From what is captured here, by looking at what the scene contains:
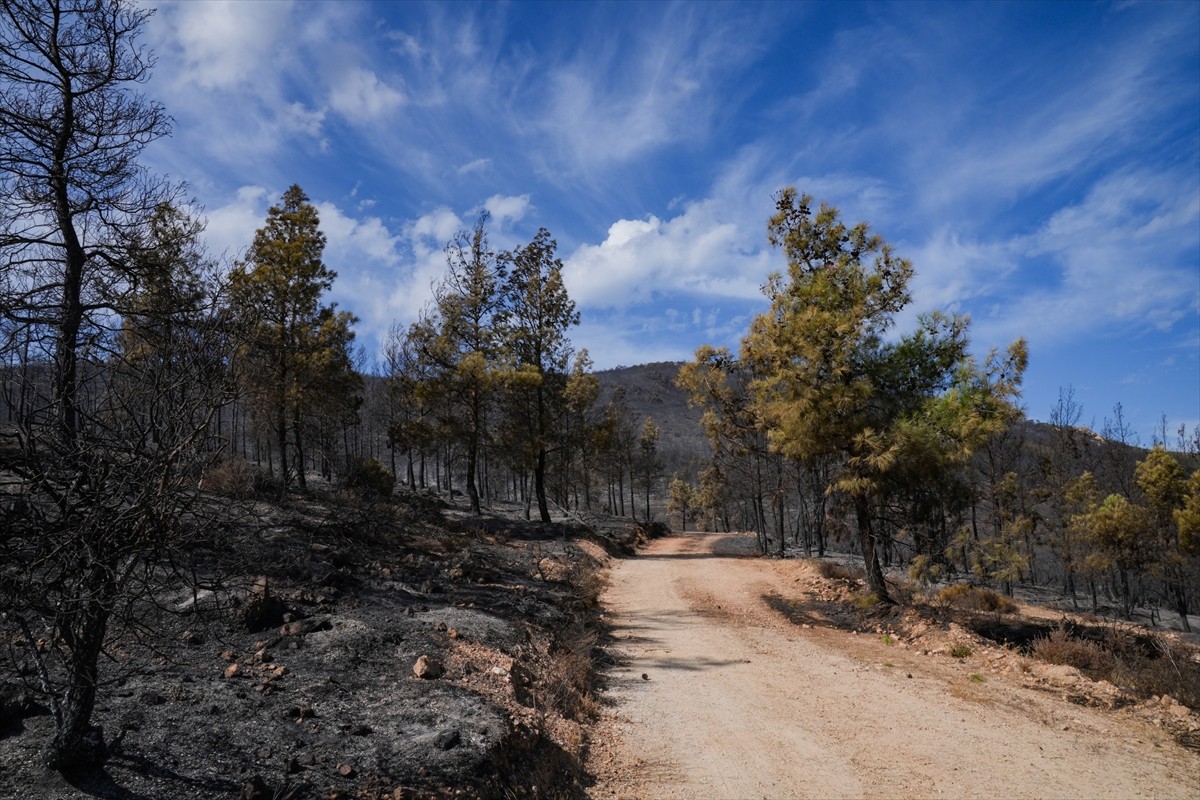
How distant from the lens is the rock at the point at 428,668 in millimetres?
7516

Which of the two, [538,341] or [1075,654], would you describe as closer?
[1075,654]

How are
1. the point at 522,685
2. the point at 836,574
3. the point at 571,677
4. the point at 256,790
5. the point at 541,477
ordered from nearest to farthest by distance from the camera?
the point at 256,790 → the point at 522,685 → the point at 571,677 → the point at 836,574 → the point at 541,477

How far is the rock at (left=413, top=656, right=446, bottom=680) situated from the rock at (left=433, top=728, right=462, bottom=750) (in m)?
1.58

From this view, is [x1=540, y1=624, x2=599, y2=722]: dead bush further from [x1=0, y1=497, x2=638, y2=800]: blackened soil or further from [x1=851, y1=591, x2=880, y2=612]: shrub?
[x1=851, y1=591, x2=880, y2=612]: shrub

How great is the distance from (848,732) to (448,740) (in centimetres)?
456

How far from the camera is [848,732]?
761 centimetres

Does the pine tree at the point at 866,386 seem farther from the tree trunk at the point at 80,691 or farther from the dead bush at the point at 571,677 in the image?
the tree trunk at the point at 80,691

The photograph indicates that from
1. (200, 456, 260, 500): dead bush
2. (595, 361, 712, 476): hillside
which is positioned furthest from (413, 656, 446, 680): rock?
(595, 361, 712, 476): hillside

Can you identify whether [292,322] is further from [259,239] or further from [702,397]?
[702,397]

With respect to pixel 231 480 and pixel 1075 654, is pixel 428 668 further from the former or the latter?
pixel 231 480

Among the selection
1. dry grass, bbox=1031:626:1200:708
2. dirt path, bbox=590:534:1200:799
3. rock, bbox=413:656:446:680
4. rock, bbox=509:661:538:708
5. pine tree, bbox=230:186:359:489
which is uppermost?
pine tree, bbox=230:186:359:489

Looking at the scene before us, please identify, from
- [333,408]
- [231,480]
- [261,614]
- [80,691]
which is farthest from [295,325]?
[80,691]

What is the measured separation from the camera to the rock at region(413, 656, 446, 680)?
7516 millimetres

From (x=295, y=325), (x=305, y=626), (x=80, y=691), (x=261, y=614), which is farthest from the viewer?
(x=295, y=325)
